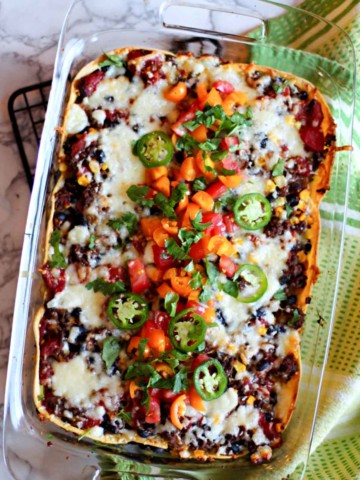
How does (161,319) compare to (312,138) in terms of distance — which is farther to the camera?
(312,138)

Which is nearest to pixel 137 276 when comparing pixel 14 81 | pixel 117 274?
pixel 117 274

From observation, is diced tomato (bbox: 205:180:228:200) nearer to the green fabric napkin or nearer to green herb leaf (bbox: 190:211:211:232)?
green herb leaf (bbox: 190:211:211:232)

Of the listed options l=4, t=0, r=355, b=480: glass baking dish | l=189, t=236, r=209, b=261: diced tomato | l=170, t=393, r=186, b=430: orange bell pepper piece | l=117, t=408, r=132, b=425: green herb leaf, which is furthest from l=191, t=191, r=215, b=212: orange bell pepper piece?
l=117, t=408, r=132, b=425: green herb leaf

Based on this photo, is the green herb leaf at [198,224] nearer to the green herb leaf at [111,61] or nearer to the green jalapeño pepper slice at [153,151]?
the green jalapeño pepper slice at [153,151]

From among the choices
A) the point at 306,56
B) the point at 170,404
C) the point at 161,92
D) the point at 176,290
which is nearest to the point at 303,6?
the point at 306,56

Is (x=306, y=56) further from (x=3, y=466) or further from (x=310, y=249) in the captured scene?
(x=3, y=466)

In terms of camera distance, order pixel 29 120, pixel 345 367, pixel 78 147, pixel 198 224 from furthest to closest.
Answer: pixel 29 120, pixel 345 367, pixel 78 147, pixel 198 224

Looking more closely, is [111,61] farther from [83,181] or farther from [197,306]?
[197,306]
